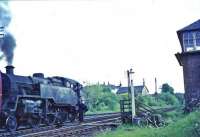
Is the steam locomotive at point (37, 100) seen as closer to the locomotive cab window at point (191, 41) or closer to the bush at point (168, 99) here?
the locomotive cab window at point (191, 41)

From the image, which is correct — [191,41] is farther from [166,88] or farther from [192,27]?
[166,88]

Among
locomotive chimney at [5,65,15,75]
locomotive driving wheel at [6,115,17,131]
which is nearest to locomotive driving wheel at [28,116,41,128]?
locomotive driving wheel at [6,115,17,131]

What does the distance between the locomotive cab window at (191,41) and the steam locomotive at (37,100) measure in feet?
27.7

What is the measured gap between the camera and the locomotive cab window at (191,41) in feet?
89.5

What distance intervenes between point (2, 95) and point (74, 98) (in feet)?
27.6

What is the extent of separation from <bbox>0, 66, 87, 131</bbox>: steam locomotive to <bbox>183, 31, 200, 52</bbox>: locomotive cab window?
27.7 ft

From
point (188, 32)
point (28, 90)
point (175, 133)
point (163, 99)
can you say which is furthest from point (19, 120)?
point (163, 99)

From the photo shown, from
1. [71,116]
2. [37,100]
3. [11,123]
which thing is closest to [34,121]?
A: [37,100]

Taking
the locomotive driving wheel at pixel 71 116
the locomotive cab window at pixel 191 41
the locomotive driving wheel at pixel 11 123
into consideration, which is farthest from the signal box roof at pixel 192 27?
the locomotive driving wheel at pixel 11 123

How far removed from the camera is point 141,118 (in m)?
19.4

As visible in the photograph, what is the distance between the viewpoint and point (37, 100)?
2219cm

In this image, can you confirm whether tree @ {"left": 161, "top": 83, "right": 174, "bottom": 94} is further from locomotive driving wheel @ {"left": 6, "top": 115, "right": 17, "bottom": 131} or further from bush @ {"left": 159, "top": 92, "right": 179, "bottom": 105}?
locomotive driving wheel @ {"left": 6, "top": 115, "right": 17, "bottom": 131}

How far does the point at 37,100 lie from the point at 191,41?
475 inches

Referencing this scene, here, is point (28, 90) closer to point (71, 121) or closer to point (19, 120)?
point (19, 120)
